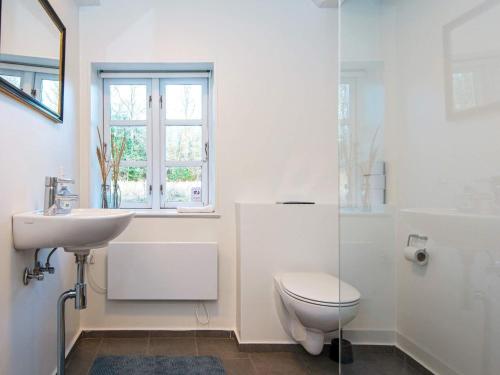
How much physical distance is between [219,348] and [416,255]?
135 centimetres

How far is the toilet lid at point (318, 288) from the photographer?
1.50 m

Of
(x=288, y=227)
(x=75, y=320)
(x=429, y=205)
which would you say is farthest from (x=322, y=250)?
(x=75, y=320)

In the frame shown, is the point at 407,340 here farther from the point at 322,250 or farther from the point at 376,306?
the point at 322,250

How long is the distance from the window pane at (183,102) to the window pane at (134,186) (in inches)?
Answer: 18.4

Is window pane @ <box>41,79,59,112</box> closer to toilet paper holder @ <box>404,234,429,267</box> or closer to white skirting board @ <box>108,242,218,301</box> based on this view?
white skirting board @ <box>108,242,218,301</box>

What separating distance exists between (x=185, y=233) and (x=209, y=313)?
0.55 m

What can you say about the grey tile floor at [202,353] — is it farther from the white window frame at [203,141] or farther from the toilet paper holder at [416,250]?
the white window frame at [203,141]

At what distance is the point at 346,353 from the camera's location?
5.12 feet

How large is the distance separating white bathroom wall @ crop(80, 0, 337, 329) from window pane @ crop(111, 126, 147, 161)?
277 mm

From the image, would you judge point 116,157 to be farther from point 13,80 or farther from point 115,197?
point 13,80

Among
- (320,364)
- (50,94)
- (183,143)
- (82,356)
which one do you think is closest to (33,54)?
(50,94)

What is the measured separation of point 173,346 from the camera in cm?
199

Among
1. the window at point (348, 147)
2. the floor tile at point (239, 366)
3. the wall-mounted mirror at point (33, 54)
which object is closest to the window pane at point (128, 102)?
the wall-mounted mirror at point (33, 54)

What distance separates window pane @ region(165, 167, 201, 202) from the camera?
2404 millimetres
